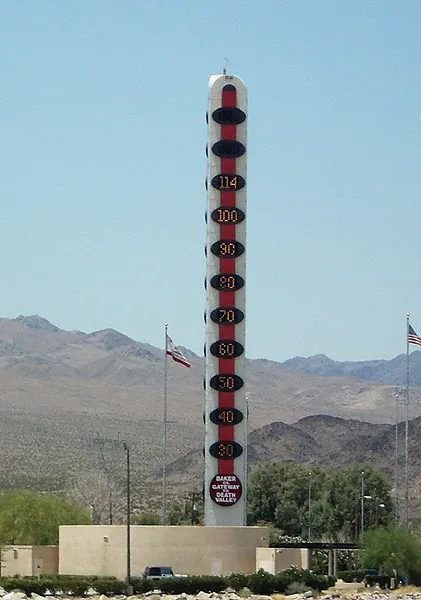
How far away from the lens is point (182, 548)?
2650 inches

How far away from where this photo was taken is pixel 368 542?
3477 inches

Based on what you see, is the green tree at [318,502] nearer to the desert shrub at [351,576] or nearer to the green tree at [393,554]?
the green tree at [393,554]

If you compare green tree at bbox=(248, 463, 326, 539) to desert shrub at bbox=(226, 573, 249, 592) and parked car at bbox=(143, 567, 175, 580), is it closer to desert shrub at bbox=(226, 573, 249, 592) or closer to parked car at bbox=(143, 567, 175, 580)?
parked car at bbox=(143, 567, 175, 580)

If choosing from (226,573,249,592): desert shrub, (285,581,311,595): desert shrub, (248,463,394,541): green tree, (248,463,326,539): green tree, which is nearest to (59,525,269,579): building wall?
(226,573,249,592): desert shrub

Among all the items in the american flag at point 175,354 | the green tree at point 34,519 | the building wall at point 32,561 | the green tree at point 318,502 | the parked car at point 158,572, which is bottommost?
the parked car at point 158,572

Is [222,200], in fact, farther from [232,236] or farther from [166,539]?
[166,539]

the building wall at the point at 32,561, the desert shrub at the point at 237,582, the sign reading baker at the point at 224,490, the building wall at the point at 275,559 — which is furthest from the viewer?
the building wall at the point at 32,561

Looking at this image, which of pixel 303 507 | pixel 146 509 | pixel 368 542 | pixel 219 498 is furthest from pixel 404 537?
pixel 146 509

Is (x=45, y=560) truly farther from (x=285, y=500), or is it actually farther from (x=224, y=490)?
(x=285, y=500)

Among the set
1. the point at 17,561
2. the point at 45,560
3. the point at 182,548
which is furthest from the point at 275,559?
the point at 17,561

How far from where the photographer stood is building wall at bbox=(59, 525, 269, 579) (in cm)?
6731

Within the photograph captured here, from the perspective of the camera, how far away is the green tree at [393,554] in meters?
86.1

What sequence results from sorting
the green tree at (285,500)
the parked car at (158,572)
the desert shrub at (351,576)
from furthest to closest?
the green tree at (285,500) < the desert shrub at (351,576) < the parked car at (158,572)

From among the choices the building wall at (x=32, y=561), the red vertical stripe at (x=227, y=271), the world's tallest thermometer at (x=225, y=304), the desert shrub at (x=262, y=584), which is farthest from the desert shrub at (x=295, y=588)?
the building wall at (x=32, y=561)
